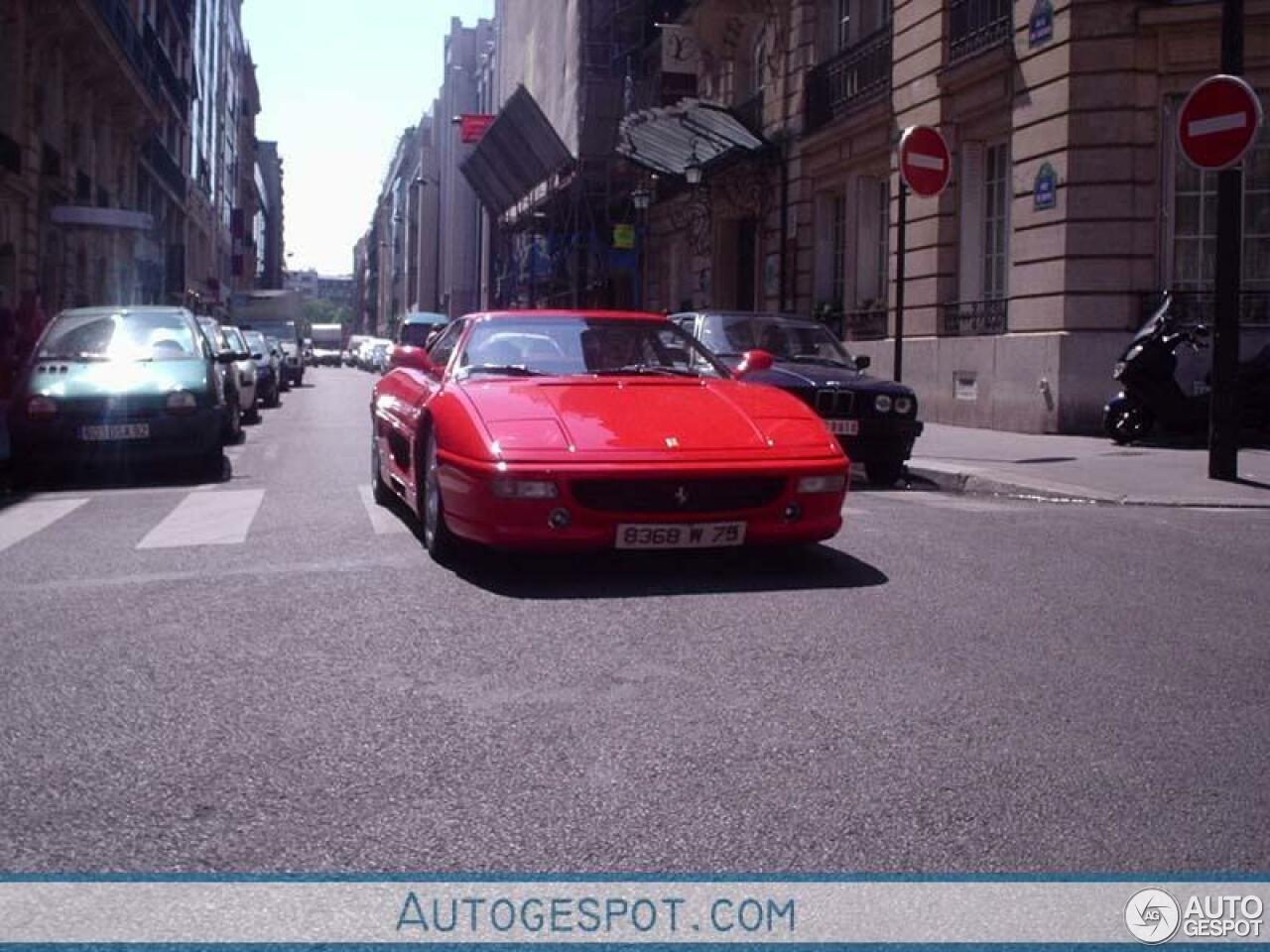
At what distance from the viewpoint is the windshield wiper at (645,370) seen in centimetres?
789

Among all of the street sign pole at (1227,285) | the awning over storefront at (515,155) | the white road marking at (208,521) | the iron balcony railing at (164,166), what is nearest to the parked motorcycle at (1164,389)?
the street sign pole at (1227,285)

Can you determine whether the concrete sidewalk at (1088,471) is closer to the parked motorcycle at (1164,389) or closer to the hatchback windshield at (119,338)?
the parked motorcycle at (1164,389)

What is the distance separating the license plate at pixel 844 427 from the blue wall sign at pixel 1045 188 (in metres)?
6.70

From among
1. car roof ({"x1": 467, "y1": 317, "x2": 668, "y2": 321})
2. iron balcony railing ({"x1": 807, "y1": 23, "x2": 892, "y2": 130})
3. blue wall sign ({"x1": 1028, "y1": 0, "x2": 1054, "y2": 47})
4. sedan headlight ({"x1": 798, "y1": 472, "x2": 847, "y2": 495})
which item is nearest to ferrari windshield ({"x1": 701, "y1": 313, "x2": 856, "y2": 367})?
car roof ({"x1": 467, "y1": 317, "x2": 668, "y2": 321})

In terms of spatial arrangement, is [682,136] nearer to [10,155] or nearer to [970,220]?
[970,220]

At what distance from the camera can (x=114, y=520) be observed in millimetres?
9227

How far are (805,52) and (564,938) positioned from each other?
81.1ft

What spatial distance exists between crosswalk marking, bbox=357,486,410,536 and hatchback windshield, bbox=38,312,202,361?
12.5ft

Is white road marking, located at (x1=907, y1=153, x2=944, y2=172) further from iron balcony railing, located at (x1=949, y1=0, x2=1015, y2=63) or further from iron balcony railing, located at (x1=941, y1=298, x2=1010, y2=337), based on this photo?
iron balcony railing, located at (x1=949, y1=0, x2=1015, y2=63)

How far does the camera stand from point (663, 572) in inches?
272

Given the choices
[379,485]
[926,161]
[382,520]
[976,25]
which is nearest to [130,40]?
[976,25]

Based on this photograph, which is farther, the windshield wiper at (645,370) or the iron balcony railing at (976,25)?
the iron balcony railing at (976,25)

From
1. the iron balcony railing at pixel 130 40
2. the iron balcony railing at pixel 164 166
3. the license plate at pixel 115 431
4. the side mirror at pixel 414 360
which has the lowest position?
the license plate at pixel 115 431

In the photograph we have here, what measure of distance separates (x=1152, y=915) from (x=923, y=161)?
494 inches
